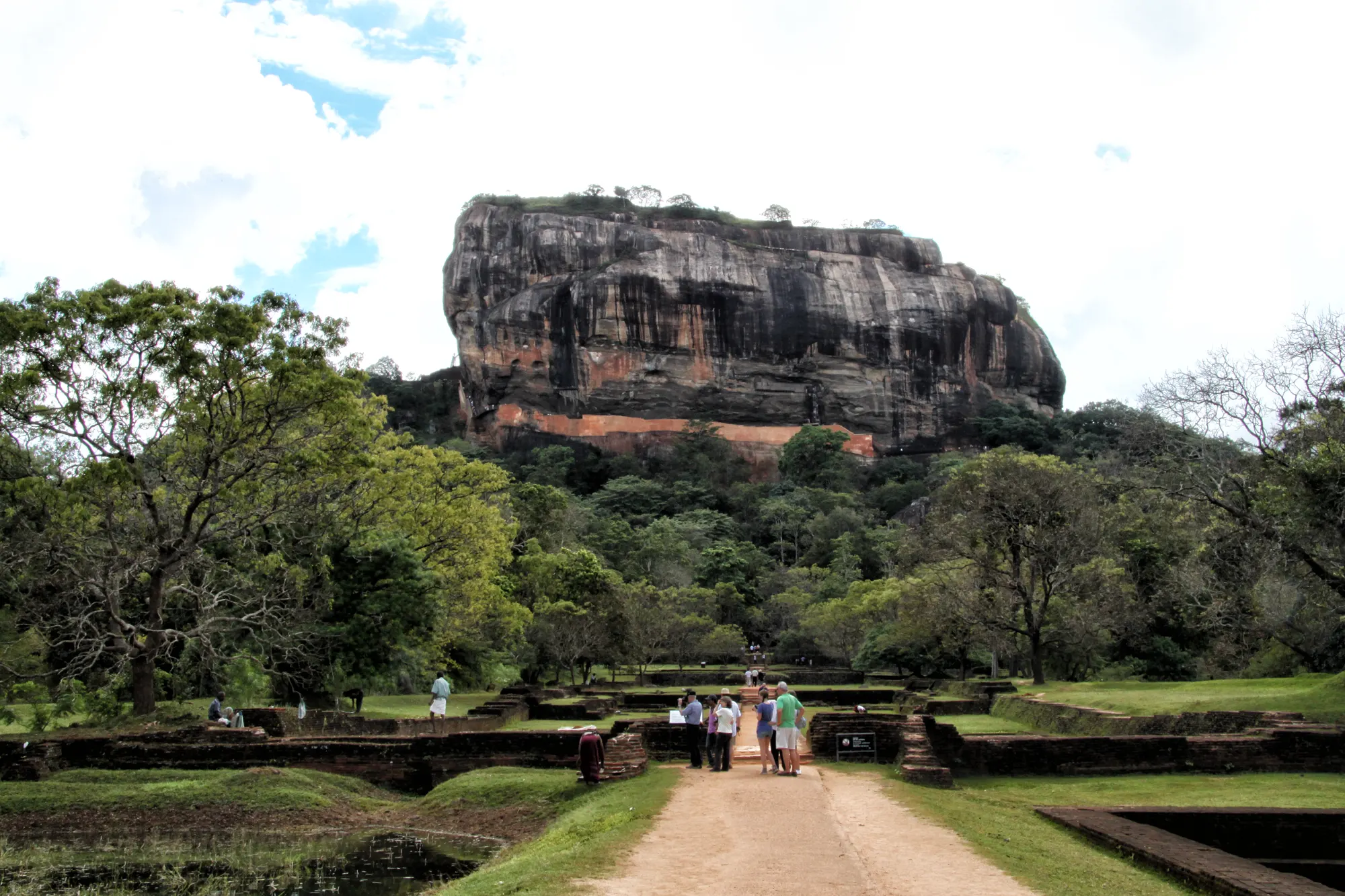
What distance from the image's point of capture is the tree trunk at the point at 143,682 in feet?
59.2

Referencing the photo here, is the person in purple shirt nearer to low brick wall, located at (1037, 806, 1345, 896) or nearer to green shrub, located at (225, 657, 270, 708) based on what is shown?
low brick wall, located at (1037, 806, 1345, 896)

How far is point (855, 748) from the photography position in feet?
48.2

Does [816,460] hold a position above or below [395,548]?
above

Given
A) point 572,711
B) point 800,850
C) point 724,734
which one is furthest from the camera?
point 572,711

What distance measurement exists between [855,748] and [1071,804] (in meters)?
3.54

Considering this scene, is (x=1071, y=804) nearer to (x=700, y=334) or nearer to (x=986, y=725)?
(x=986, y=725)

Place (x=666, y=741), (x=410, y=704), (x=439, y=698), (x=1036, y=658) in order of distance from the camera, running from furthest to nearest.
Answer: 1. (x=410, y=704)
2. (x=1036, y=658)
3. (x=439, y=698)
4. (x=666, y=741)

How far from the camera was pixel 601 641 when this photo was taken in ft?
114

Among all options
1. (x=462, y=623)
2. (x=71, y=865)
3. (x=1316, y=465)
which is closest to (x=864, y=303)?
(x=462, y=623)

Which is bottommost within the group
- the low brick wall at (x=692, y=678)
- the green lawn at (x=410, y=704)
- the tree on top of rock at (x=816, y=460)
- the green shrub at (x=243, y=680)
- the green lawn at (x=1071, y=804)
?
the low brick wall at (x=692, y=678)

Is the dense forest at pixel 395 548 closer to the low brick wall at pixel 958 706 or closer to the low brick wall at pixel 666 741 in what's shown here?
the low brick wall at pixel 958 706

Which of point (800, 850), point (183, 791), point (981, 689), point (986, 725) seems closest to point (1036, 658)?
point (981, 689)

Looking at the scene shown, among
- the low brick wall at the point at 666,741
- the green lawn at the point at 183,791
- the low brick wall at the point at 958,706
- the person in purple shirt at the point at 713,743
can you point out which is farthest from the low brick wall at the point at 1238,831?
the low brick wall at the point at 958,706

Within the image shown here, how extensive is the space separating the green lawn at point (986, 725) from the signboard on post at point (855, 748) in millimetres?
2870
